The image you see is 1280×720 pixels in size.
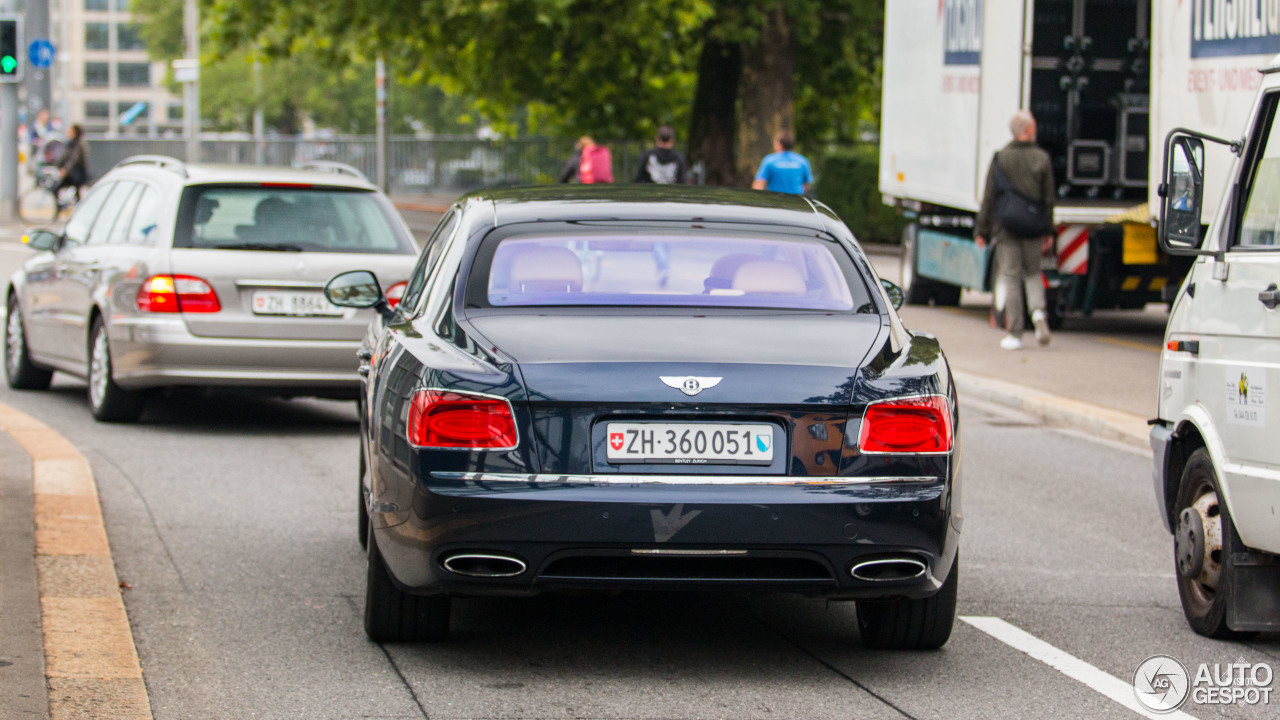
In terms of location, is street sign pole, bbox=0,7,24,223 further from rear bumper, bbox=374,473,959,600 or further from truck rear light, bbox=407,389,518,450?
rear bumper, bbox=374,473,959,600

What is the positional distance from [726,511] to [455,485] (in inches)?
28.9

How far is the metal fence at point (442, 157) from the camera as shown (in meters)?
38.4

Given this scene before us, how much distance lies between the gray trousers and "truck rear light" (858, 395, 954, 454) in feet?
34.4

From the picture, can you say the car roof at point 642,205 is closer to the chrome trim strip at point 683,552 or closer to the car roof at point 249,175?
the chrome trim strip at point 683,552

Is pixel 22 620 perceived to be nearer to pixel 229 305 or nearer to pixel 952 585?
pixel 952 585

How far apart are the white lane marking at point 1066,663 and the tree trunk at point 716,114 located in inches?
926

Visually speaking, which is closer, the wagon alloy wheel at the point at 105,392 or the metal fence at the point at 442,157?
the wagon alloy wheel at the point at 105,392

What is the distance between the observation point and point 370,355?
6.70 metres

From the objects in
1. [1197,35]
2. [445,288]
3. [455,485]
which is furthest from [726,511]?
[1197,35]

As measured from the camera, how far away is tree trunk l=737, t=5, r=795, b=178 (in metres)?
27.5

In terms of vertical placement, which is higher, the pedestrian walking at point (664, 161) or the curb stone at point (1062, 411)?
the pedestrian walking at point (664, 161)

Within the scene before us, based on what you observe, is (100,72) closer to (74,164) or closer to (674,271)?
(74,164)

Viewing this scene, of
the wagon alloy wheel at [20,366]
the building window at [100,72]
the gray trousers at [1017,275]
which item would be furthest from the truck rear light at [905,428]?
the building window at [100,72]

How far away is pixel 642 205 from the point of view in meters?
5.95
